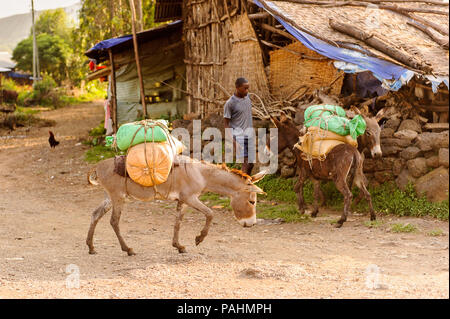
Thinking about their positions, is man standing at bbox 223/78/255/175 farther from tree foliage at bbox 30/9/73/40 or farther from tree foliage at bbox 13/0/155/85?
tree foliage at bbox 30/9/73/40

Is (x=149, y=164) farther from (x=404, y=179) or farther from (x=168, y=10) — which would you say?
(x=168, y=10)

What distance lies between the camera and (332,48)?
29.0ft

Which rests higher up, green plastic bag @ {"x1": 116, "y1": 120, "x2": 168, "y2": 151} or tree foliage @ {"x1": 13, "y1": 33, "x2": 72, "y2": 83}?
tree foliage @ {"x1": 13, "y1": 33, "x2": 72, "y2": 83}

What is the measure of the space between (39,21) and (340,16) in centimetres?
4573

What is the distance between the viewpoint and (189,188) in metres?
6.54

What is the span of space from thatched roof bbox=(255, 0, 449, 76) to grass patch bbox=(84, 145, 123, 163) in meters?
5.90

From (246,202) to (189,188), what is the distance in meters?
0.69

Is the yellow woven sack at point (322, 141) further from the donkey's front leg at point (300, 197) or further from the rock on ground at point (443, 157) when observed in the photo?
the rock on ground at point (443, 157)

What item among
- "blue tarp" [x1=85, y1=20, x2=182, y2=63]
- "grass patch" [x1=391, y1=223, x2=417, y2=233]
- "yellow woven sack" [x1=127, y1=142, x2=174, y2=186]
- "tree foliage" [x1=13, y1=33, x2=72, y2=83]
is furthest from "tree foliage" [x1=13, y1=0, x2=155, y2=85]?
"grass patch" [x1=391, y1=223, x2=417, y2=233]

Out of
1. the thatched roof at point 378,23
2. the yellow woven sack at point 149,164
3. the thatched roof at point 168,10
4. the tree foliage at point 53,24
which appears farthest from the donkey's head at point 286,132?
the tree foliage at point 53,24

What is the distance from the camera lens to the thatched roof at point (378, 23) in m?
8.85

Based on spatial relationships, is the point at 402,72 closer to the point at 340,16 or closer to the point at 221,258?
the point at 340,16

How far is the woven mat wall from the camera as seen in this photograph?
1021 centimetres
